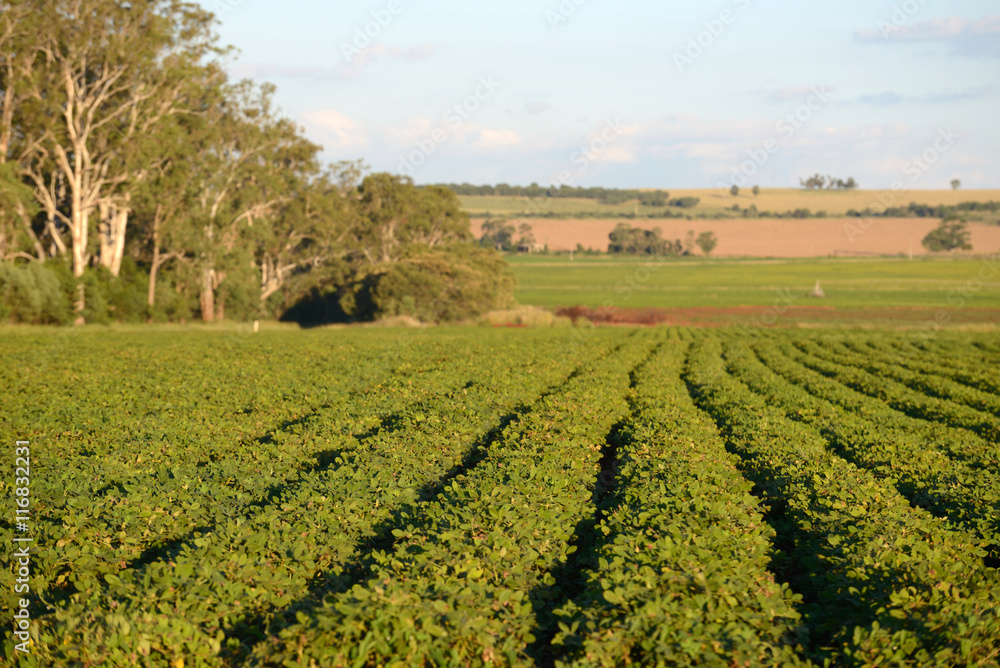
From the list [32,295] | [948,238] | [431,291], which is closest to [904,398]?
[32,295]

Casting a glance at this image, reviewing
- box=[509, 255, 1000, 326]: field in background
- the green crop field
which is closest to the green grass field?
box=[509, 255, 1000, 326]: field in background

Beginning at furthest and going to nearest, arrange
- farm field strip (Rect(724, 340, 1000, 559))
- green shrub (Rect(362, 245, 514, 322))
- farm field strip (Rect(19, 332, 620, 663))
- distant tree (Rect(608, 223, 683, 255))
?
distant tree (Rect(608, 223, 683, 255))
green shrub (Rect(362, 245, 514, 322))
farm field strip (Rect(724, 340, 1000, 559))
farm field strip (Rect(19, 332, 620, 663))

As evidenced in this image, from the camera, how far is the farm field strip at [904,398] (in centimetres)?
1540

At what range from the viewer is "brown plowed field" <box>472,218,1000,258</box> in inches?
6516

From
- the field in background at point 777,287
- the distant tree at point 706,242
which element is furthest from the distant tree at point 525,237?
the distant tree at point 706,242

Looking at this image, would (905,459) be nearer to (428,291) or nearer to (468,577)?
(468,577)

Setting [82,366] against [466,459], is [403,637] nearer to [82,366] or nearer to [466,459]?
[466,459]

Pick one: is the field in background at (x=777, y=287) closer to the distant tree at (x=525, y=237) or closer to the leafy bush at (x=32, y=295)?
the distant tree at (x=525, y=237)

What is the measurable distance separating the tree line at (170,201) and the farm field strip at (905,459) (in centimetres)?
4306

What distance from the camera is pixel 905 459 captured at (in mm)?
11562

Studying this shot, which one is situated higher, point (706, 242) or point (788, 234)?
point (788, 234)

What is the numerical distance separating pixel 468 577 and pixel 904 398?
16.3 m

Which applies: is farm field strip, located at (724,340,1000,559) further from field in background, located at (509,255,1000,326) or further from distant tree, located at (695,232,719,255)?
distant tree, located at (695,232,719,255)

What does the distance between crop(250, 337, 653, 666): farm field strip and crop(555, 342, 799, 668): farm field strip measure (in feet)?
1.52
